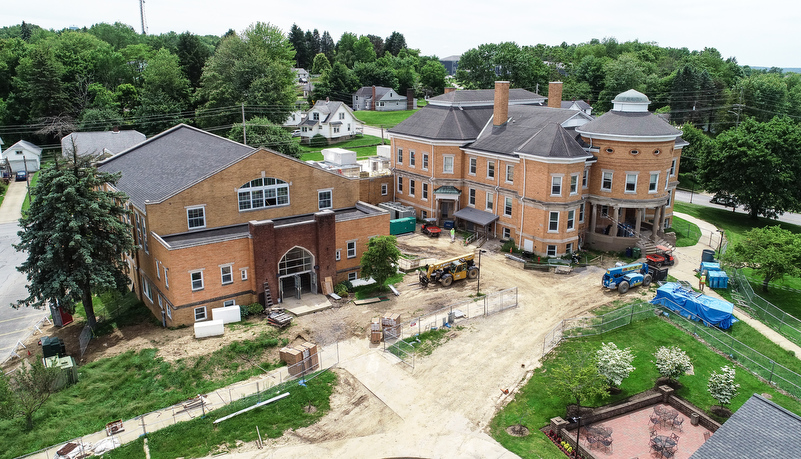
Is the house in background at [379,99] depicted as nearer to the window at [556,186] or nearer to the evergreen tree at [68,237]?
the window at [556,186]

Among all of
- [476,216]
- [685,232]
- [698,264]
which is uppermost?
[476,216]

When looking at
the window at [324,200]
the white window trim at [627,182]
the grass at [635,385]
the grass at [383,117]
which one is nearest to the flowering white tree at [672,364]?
the grass at [635,385]

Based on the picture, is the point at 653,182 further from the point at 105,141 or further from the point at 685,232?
the point at 105,141

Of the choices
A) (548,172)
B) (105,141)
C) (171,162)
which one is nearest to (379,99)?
(105,141)

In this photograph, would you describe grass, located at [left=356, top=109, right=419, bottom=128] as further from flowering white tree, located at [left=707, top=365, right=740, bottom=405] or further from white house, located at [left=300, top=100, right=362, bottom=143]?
flowering white tree, located at [left=707, top=365, right=740, bottom=405]

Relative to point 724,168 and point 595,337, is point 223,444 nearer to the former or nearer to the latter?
point 595,337
